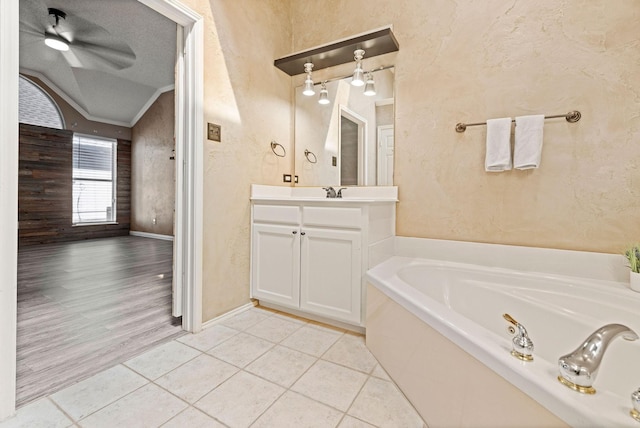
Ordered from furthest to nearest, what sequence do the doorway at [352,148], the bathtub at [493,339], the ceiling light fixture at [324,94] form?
the ceiling light fixture at [324,94]
the doorway at [352,148]
the bathtub at [493,339]

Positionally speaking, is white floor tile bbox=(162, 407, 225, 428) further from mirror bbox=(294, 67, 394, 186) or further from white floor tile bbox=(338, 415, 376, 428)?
mirror bbox=(294, 67, 394, 186)

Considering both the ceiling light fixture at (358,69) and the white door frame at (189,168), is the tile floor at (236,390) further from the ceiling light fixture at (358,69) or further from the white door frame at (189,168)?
the ceiling light fixture at (358,69)

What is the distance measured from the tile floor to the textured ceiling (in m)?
3.36

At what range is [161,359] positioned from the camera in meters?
1.52

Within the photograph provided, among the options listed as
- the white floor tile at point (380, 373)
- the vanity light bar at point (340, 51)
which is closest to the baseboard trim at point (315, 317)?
the white floor tile at point (380, 373)

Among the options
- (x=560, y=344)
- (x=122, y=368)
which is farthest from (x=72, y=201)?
(x=560, y=344)

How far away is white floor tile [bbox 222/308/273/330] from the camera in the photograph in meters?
1.95

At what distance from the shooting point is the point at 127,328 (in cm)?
185

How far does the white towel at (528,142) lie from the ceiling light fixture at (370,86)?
105cm

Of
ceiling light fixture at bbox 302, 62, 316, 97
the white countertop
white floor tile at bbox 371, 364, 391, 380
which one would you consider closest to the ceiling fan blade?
ceiling light fixture at bbox 302, 62, 316, 97

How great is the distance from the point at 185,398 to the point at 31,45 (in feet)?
17.0

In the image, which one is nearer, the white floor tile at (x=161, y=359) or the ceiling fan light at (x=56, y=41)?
the white floor tile at (x=161, y=359)

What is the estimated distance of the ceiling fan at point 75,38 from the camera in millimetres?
3098

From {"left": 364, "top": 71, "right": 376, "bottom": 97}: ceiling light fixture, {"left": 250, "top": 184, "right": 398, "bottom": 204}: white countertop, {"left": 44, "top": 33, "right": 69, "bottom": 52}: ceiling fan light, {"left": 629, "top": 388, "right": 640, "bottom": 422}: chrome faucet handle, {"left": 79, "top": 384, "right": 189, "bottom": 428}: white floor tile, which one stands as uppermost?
{"left": 44, "top": 33, "right": 69, "bottom": 52}: ceiling fan light
